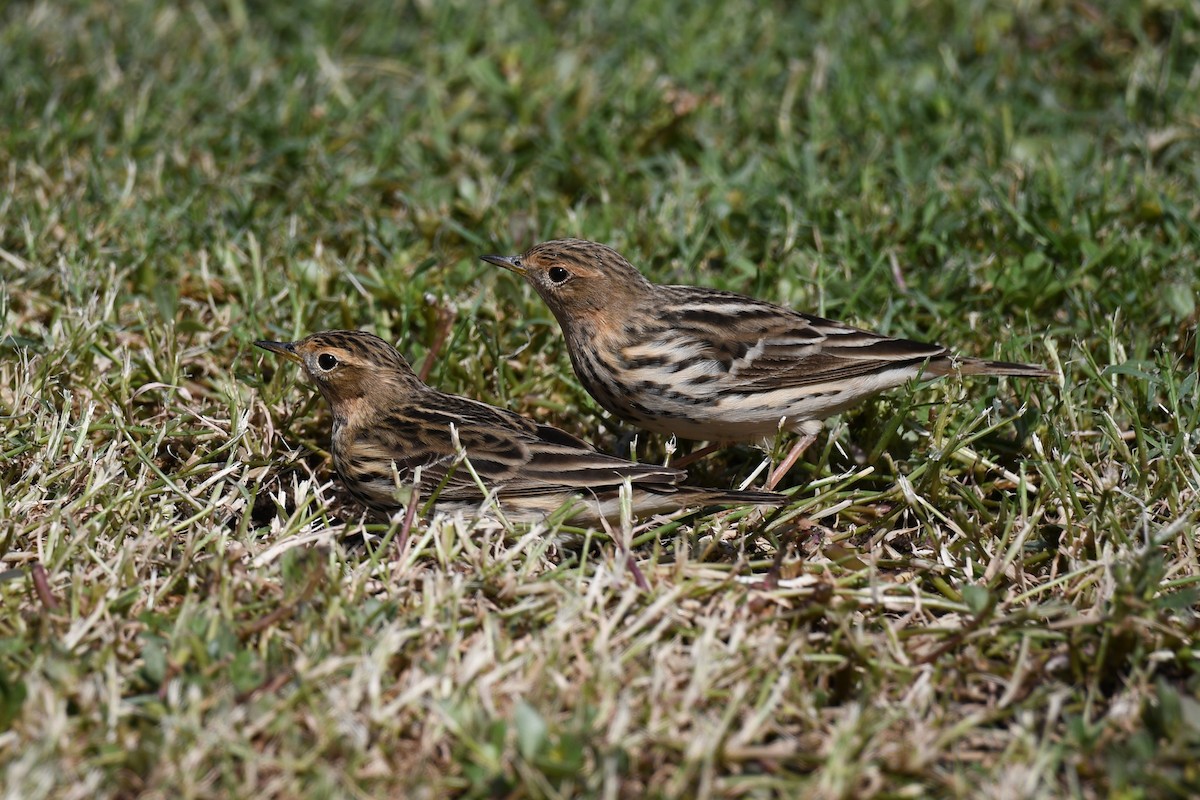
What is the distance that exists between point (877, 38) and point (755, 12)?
946mm

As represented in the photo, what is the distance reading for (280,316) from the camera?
22.0ft

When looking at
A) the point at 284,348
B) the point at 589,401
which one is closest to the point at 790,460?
the point at 589,401

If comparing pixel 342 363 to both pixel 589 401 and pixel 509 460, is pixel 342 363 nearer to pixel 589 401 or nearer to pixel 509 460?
pixel 509 460

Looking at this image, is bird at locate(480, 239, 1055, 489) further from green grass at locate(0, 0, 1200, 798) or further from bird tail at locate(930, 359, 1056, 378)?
green grass at locate(0, 0, 1200, 798)

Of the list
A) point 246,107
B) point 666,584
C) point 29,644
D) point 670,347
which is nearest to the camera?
point 29,644

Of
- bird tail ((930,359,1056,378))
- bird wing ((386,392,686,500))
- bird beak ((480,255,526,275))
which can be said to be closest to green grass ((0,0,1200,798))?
bird tail ((930,359,1056,378))

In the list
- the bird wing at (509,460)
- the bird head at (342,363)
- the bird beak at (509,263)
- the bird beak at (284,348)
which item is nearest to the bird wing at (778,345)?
the bird beak at (509,263)

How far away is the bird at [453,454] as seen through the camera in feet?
17.3

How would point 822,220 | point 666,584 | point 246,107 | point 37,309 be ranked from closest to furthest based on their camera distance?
point 666,584 < point 37,309 < point 822,220 < point 246,107

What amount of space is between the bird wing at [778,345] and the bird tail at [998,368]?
98 mm

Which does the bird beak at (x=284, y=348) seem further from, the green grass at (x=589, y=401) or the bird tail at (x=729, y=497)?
the bird tail at (x=729, y=497)

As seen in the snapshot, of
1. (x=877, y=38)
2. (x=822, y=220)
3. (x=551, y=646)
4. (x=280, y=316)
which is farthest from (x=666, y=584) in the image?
(x=877, y=38)

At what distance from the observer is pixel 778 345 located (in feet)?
20.0

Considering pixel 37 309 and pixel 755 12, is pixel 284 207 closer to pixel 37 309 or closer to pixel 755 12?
pixel 37 309
